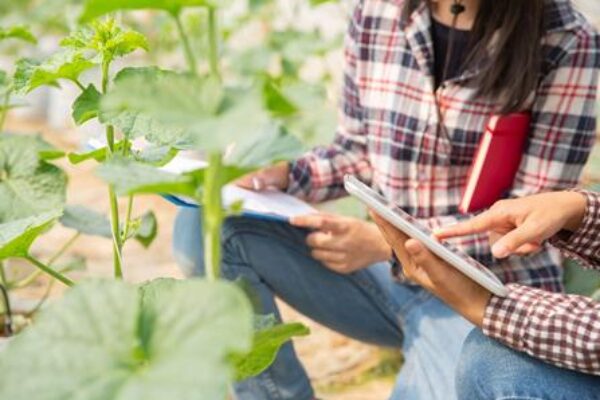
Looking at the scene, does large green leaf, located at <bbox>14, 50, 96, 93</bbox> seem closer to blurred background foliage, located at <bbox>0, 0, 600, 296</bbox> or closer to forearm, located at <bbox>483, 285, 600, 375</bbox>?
forearm, located at <bbox>483, 285, 600, 375</bbox>

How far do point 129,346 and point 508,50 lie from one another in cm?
83

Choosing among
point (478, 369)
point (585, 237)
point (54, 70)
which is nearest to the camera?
point (54, 70)

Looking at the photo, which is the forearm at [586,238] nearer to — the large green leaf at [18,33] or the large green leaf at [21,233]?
the large green leaf at [21,233]

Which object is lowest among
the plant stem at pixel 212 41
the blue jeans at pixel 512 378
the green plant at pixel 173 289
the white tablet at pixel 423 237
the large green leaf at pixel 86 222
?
the large green leaf at pixel 86 222

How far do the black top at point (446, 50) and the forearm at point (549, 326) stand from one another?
0.43 m

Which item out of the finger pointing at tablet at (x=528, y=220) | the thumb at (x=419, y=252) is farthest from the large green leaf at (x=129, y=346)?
the finger pointing at tablet at (x=528, y=220)

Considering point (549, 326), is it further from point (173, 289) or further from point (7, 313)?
point (7, 313)

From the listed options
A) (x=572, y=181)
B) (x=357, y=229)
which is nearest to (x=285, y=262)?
(x=357, y=229)

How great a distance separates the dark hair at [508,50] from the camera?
1.32 meters

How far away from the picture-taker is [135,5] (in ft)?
2.31

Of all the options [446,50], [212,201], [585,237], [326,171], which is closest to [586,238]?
[585,237]

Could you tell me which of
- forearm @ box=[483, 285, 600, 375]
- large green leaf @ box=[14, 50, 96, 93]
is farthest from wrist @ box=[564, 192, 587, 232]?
large green leaf @ box=[14, 50, 96, 93]

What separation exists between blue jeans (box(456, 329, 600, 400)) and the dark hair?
15.1 inches

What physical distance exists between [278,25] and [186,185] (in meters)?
3.41
